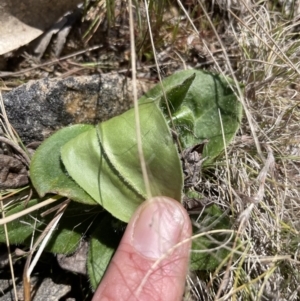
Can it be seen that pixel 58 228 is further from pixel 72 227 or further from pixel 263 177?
pixel 263 177

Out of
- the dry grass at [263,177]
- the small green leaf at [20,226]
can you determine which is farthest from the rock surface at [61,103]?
the dry grass at [263,177]

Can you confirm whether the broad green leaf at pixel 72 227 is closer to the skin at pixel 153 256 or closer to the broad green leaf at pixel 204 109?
the skin at pixel 153 256

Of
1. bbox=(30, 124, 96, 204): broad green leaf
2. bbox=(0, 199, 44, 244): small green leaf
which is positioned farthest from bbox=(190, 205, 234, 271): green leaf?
bbox=(0, 199, 44, 244): small green leaf

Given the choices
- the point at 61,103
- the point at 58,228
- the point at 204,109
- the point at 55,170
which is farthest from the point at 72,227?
the point at 204,109

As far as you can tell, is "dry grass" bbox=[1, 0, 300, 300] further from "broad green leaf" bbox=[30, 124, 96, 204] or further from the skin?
"broad green leaf" bbox=[30, 124, 96, 204]

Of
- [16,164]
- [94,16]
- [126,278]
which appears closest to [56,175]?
[16,164]

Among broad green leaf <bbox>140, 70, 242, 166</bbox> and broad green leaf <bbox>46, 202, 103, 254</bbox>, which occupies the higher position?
broad green leaf <bbox>140, 70, 242, 166</bbox>
